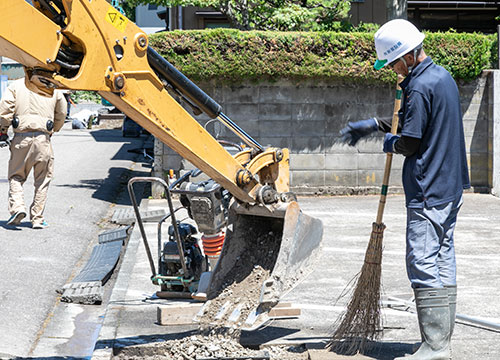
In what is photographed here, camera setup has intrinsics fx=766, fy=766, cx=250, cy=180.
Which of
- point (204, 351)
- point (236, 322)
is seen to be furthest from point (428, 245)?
point (204, 351)

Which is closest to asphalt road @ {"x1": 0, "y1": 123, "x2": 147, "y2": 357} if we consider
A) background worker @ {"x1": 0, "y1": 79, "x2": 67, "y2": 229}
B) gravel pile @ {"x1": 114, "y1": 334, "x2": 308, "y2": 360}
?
background worker @ {"x1": 0, "y1": 79, "x2": 67, "y2": 229}

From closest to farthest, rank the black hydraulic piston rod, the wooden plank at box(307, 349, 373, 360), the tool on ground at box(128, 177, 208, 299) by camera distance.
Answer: the black hydraulic piston rod → the wooden plank at box(307, 349, 373, 360) → the tool on ground at box(128, 177, 208, 299)

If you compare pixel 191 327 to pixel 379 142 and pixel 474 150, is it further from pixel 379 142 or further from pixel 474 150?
pixel 474 150

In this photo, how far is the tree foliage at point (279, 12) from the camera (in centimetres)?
1346

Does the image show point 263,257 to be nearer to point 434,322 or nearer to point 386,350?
point 386,350

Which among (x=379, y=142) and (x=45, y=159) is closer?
(x=45, y=159)

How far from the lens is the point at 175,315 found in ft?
19.9

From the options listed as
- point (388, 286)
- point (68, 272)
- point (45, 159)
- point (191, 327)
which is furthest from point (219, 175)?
point (45, 159)

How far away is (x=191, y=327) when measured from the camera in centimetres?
602

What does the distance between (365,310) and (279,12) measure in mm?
9027

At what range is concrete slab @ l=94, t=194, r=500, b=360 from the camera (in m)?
5.55

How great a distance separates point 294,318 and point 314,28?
8609 mm

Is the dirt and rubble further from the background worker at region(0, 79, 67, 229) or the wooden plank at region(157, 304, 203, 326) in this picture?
the background worker at region(0, 79, 67, 229)

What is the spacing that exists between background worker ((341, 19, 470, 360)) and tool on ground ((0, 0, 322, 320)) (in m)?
0.98
